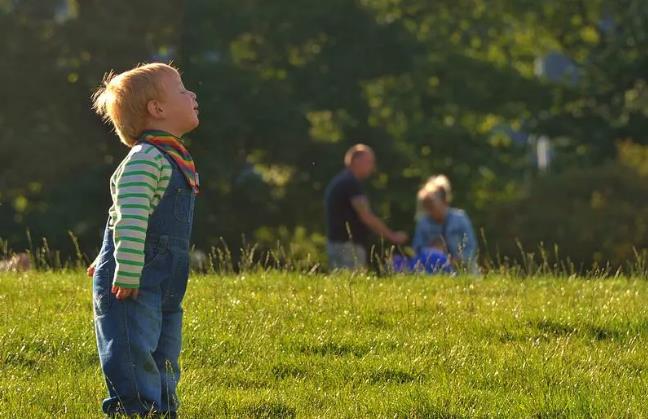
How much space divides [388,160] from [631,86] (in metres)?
6.57

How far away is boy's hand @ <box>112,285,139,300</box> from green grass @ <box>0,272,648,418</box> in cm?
78

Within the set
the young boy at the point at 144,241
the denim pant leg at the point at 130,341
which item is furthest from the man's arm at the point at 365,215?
the denim pant leg at the point at 130,341

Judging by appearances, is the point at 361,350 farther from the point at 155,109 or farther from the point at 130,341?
the point at 155,109

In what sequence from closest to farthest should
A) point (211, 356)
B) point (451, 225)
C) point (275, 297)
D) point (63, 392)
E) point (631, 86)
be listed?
1. point (63, 392)
2. point (211, 356)
3. point (275, 297)
4. point (451, 225)
5. point (631, 86)

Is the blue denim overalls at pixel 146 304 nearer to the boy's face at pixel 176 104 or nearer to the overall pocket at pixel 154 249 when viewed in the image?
the overall pocket at pixel 154 249

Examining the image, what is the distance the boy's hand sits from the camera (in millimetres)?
5797

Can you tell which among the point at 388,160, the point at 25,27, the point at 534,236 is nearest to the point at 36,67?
the point at 25,27

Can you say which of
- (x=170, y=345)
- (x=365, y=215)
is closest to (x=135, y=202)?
(x=170, y=345)

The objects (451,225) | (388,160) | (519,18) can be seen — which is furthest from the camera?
(519,18)

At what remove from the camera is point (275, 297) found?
9172mm

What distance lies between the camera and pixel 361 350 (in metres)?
7.80

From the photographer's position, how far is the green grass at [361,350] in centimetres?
656

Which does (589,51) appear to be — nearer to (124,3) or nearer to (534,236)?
(534,236)

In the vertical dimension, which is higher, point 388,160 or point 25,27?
point 25,27
